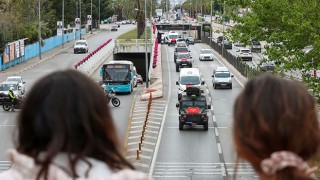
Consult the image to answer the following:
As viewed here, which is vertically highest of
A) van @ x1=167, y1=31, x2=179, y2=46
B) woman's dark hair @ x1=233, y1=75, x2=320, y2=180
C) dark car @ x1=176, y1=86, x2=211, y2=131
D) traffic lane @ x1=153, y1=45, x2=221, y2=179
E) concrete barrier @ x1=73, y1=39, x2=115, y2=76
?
woman's dark hair @ x1=233, y1=75, x2=320, y2=180

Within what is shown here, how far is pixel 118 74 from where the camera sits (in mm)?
57031

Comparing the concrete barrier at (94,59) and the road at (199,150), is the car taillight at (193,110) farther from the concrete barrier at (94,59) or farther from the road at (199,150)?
the concrete barrier at (94,59)

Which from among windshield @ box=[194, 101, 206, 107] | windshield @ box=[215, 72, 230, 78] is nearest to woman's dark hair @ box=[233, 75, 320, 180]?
windshield @ box=[194, 101, 206, 107]

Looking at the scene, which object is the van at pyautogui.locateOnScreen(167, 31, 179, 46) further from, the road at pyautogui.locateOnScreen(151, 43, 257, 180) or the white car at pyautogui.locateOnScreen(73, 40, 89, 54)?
the road at pyautogui.locateOnScreen(151, 43, 257, 180)

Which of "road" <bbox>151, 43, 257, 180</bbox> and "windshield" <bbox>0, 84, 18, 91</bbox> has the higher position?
"windshield" <bbox>0, 84, 18, 91</bbox>

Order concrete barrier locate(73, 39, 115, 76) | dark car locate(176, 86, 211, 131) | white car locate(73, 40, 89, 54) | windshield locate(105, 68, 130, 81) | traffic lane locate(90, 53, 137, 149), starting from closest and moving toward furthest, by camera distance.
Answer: dark car locate(176, 86, 211, 131)
traffic lane locate(90, 53, 137, 149)
windshield locate(105, 68, 130, 81)
concrete barrier locate(73, 39, 115, 76)
white car locate(73, 40, 89, 54)

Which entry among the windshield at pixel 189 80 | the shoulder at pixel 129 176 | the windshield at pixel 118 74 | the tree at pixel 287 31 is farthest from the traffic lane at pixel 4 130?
the shoulder at pixel 129 176

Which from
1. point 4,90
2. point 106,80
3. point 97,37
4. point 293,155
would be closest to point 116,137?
point 293,155

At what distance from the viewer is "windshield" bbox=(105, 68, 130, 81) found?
2231 inches

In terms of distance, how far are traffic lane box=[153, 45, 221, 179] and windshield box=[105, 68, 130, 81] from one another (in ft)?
37.3

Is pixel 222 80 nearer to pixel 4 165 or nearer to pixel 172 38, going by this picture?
pixel 4 165

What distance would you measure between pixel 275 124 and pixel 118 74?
176 feet

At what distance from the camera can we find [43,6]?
113812 mm

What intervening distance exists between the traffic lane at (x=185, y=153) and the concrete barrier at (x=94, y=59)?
67.8ft
